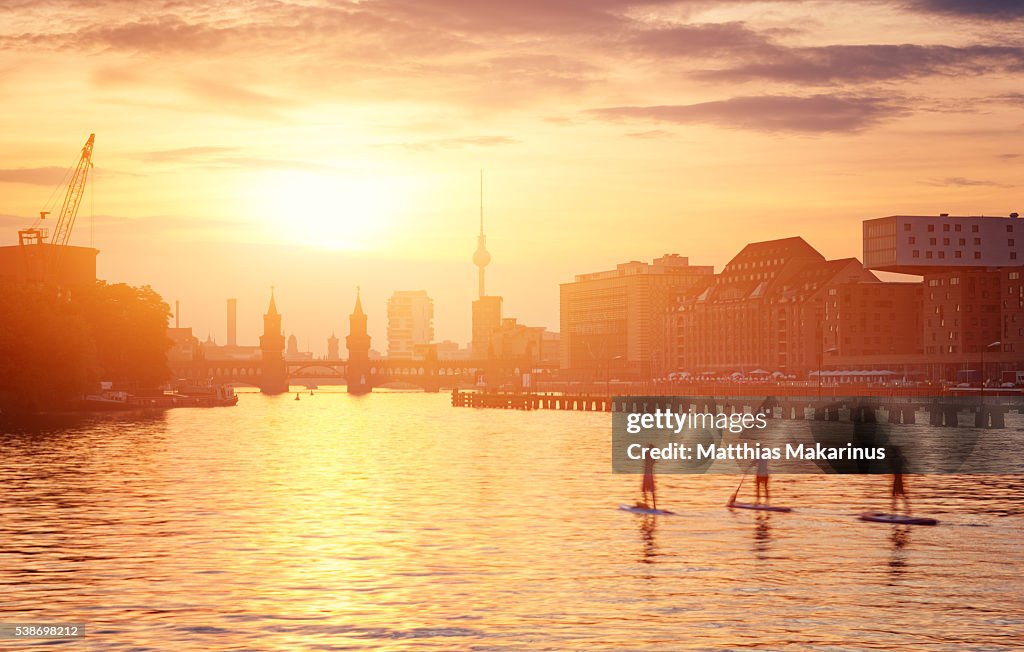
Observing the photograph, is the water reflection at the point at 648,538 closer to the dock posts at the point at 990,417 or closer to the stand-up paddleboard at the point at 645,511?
the stand-up paddleboard at the point at 645,511

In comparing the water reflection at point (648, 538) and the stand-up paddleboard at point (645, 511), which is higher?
the stand-up paddleboard at point (645, 511)

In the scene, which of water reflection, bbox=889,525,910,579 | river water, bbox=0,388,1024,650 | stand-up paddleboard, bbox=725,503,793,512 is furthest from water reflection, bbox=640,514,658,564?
water reflection, bbox=889,525,910,579

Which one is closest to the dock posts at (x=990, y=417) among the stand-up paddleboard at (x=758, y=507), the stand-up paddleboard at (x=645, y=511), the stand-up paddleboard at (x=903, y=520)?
the stand-up paddleboard at (x=758, y=507)

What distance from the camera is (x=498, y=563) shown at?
1860 inches

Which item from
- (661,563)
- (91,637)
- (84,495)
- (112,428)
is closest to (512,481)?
(84,495)

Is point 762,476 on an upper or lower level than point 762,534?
upper

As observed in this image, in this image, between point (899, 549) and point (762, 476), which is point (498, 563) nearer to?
point (899, 549)

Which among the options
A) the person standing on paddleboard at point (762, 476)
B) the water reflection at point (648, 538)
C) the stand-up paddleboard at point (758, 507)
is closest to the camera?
the water reflection at point (648, 538)

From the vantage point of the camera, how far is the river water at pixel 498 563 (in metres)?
35.6

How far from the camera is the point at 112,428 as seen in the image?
156500 millimetres

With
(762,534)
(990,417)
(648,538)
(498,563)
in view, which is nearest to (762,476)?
(762,534)

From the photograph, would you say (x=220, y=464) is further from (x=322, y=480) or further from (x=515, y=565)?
(x=515, y=565)

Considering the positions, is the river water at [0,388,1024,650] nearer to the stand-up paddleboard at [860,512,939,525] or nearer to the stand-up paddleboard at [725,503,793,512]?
the stand-up paddleboard at [860,512,939,525]

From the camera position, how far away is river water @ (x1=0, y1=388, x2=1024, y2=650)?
3562cm
